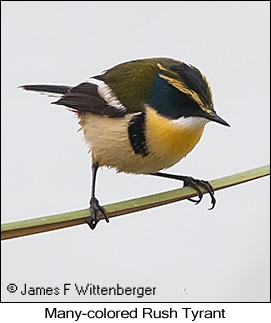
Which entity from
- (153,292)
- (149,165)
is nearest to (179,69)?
(149,165)

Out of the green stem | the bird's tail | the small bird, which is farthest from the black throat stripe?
the bird's tail

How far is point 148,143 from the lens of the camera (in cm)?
122

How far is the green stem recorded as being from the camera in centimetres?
76

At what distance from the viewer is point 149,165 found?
1.26m

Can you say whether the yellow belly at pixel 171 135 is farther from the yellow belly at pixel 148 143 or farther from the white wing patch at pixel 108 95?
the white wing patch at pixel 108 95

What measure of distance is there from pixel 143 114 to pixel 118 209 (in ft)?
1.19

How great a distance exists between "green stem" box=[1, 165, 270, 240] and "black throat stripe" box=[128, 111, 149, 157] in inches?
5.8

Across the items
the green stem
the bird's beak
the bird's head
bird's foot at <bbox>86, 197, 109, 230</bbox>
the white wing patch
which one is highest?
the white wing patch

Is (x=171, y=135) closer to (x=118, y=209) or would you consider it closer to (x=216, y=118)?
(x=216, y=118)

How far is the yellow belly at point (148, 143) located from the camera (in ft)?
3.95

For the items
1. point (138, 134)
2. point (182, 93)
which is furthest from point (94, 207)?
point (182, 93)

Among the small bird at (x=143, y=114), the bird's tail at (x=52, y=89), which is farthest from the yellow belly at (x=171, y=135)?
the bird's tail at (x=52, y=89)

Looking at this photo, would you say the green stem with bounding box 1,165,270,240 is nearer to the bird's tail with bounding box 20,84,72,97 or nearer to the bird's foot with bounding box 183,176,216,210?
the bird's foot with bounding box 183,176,216,210
